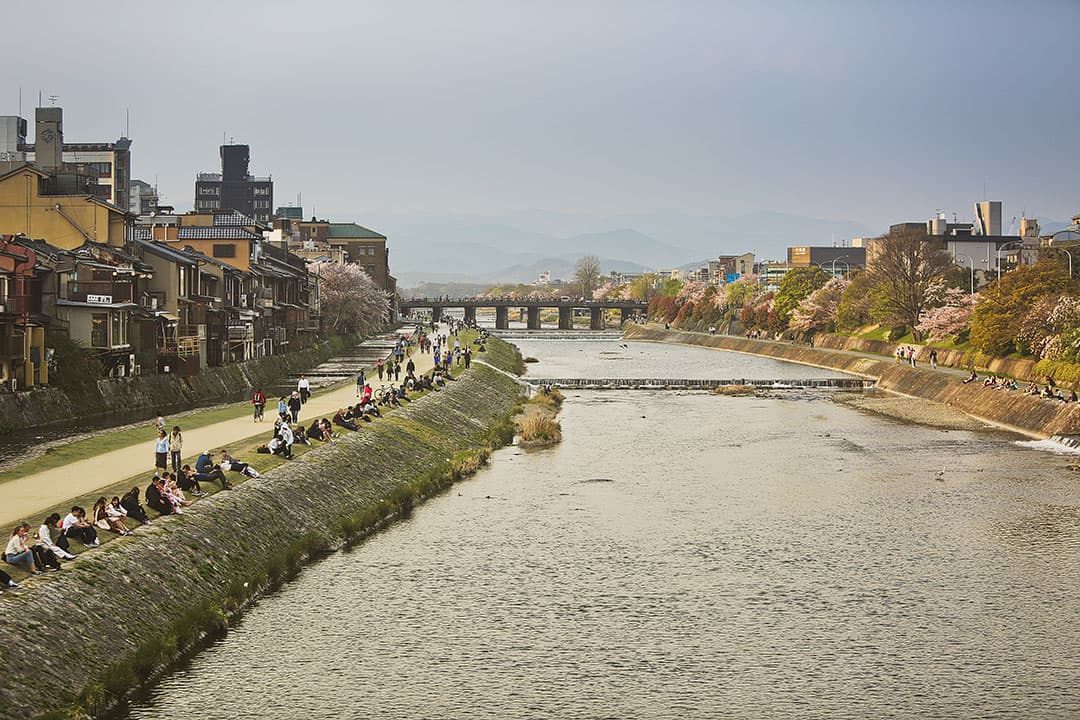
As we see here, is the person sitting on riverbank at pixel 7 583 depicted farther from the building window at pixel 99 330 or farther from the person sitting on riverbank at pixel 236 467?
the building window at pixel 99 330

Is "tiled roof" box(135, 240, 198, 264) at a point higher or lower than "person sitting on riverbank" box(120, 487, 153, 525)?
higher

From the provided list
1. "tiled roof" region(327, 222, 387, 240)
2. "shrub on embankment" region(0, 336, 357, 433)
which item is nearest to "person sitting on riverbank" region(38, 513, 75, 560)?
"shrub on embankment" region(0, 336, 357, 433)

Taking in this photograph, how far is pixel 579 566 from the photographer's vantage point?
31031 millimetres

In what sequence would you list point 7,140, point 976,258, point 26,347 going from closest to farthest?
point 26,347 → point 7,140 → point 976,258

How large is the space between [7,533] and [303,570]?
303 inches

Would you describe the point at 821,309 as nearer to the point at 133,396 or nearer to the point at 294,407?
the point at 133,396

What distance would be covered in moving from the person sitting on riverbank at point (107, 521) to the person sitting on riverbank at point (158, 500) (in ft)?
6.22

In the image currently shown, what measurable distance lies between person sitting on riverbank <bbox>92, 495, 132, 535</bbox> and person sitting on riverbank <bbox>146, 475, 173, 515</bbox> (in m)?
1.90

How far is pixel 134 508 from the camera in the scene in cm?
2630

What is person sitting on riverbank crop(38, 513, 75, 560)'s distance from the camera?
882 inches

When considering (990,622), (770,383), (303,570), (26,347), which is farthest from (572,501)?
(770,383)

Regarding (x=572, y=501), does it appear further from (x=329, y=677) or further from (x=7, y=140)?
(x=7, y=140)

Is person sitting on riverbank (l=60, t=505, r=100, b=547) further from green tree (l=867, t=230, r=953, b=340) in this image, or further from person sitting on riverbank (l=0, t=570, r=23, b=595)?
green tree (l=867, t=230, r=953, b=340)

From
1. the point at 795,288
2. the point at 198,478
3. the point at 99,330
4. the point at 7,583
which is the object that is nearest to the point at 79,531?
the point at 7,583
